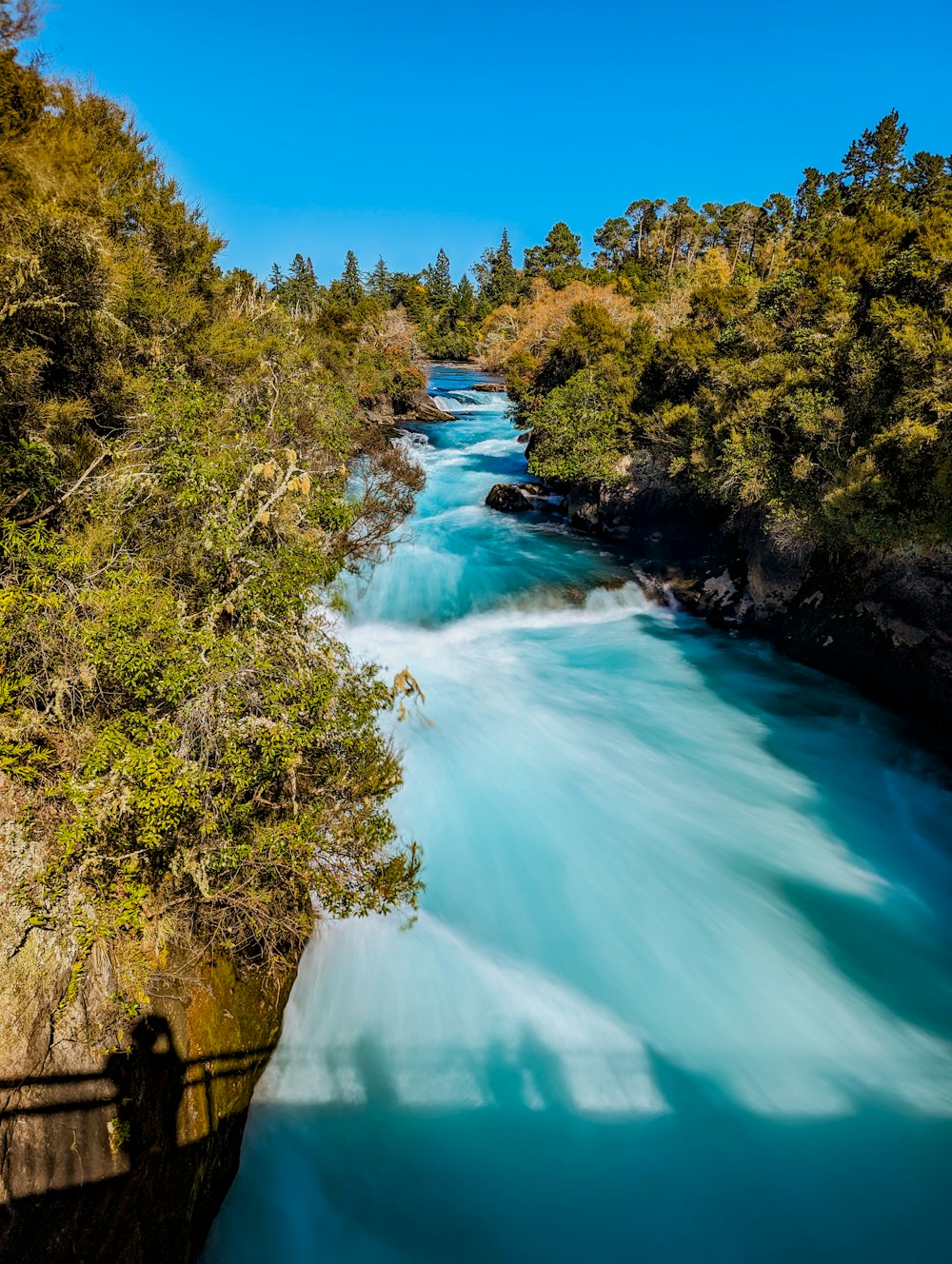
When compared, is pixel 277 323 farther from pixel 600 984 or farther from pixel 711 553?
pixel 600 984

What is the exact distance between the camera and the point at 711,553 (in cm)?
1969

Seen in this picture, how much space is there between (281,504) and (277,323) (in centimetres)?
1993

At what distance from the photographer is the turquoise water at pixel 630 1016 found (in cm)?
621

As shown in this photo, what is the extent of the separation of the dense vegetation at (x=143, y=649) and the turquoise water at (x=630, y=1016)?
1735 mm

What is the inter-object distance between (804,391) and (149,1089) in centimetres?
1897

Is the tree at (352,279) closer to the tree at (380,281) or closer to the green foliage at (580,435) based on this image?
the tree at (380,281)

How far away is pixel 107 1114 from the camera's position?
4773 millimetres

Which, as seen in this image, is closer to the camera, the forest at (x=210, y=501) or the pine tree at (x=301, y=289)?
the forest at (x=210, y=501)

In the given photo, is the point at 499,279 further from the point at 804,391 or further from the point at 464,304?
the point at 804,391

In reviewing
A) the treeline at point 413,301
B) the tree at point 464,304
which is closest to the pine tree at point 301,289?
the treeline at point 413,301

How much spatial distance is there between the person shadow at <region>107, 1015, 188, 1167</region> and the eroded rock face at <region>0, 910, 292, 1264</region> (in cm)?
1

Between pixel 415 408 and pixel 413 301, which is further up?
pixel 413 301

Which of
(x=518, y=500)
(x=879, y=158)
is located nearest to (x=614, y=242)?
(x=879, y=158)

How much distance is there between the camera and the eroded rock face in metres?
4.23
